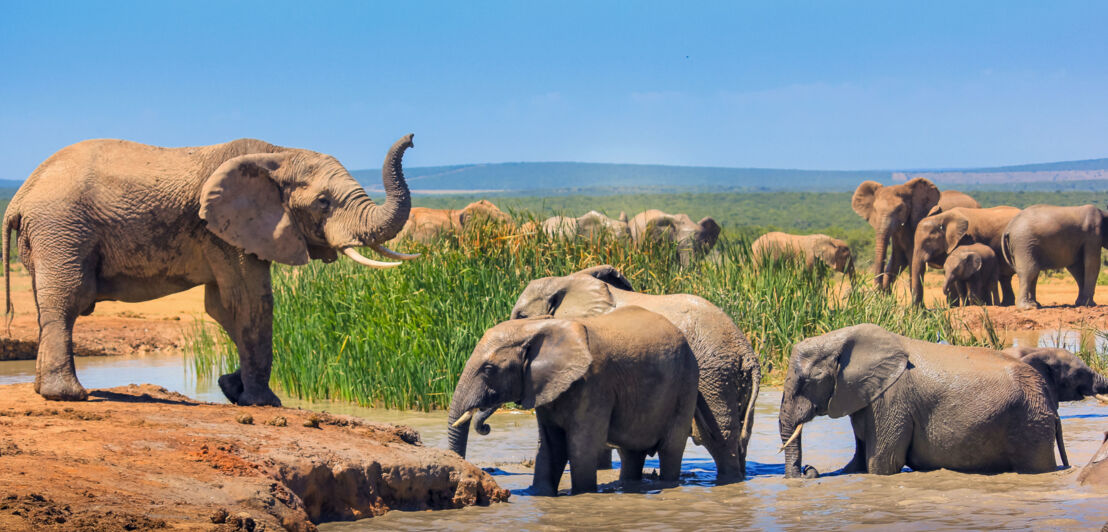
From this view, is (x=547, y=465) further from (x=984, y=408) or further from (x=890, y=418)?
(x=984, y=408)

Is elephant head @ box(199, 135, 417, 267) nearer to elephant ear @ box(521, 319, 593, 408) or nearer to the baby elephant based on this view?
elephant ear @ box(521, 319, 593, 408)

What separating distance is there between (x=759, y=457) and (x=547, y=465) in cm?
260

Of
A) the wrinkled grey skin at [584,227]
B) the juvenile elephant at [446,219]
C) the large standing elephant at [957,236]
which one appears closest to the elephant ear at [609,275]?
the juvenile elephant at [446,219]

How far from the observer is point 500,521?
6988 mm

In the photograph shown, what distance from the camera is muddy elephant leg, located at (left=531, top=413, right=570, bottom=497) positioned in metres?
7.74

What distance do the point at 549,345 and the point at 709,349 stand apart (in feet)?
5.24

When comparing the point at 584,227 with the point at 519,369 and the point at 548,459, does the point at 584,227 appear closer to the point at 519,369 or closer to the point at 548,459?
the point at 548,459

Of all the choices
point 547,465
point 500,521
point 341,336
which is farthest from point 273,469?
point 341,336

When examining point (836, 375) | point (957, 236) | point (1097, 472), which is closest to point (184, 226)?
point (836, 375)

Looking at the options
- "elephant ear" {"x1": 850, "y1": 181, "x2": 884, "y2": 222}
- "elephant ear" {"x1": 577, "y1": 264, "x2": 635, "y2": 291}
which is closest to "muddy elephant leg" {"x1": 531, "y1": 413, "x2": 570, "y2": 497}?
"elephant ear" {"x1": 577, "y1": 264, "x2": 635, "y2": 291}

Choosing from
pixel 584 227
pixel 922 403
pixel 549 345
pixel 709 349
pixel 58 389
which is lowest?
pixel 922 403

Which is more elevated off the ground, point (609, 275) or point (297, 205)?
point (297, 205)

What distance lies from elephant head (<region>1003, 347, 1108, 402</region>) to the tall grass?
14.6ft

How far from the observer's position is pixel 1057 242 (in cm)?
2159
